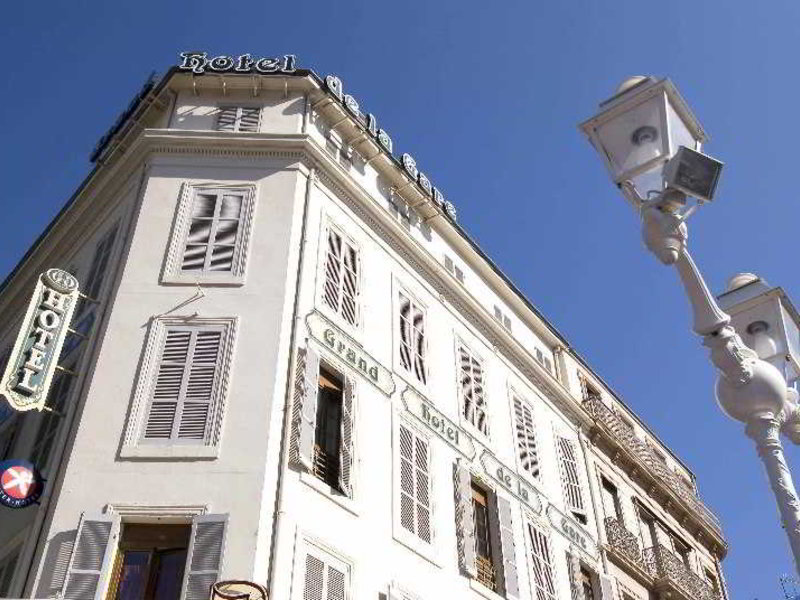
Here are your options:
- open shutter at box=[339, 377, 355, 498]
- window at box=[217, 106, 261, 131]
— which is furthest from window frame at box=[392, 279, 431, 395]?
window at box=[217, 106, 261, 131]

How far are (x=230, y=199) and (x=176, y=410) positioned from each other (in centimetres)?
473

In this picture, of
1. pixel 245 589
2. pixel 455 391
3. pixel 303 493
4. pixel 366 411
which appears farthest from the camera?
pixel 455 391

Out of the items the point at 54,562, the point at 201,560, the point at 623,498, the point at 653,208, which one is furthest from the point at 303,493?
the point at 623,498

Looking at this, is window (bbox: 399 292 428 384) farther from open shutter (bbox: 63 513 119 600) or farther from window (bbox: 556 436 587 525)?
open shutter (bbox: 63 513 119 600)

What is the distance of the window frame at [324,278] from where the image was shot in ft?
50.9

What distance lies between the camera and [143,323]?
14.0 meters

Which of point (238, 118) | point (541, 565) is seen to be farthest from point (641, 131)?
point (541, 565)

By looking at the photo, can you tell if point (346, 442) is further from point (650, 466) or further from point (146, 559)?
point (650, 466)

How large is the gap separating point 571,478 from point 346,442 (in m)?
9.32

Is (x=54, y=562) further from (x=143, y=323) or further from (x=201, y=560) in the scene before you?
(x=143, y=323)

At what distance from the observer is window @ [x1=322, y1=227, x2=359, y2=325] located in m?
15.9

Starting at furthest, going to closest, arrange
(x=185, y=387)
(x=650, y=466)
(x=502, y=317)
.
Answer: (x=650, y=466), (x=502, y=317), (x=185, y=387)

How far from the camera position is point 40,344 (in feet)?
42.3

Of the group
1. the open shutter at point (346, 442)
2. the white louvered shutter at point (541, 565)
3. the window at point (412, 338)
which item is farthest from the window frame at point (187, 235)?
the white louvered shutter at point (541, 565)
